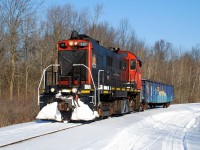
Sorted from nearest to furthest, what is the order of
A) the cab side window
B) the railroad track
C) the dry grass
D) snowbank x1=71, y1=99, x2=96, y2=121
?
the railroad track → snowbank x1=71, y1=99, x2=96, y2=121 → the dry grass → the cab side window

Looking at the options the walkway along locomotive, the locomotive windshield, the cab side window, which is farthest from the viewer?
the cab side window

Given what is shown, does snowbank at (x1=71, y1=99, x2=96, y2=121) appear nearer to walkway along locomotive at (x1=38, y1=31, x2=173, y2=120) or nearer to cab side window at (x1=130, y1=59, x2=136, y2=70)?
walkway along locomotive at (x1=38, y1=31, x2=173, y2=120)

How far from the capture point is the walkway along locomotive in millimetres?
12805

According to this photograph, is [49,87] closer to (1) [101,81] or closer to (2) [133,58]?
(1) [101,81]

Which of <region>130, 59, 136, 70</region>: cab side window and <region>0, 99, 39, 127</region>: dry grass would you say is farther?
<region>130, 59, 136, 70</region>: cab side window

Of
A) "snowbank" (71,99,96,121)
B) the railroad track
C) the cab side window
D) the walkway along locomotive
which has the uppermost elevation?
the cab side window

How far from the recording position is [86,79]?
44.9 ft

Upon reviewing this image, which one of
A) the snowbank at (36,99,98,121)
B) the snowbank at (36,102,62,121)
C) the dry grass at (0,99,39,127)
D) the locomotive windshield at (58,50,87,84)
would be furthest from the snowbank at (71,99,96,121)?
the dry grass at (0,99,39,127)

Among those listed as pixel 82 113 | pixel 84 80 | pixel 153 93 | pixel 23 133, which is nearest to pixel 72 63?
pixel 84 80

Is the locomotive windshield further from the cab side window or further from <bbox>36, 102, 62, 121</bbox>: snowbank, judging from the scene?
the cab side window

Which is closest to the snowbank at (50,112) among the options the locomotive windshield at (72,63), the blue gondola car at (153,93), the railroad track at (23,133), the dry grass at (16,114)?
the railroad track at (23,133)

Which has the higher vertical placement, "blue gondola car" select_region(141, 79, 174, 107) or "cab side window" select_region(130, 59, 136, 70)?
"cab side window" select_region(130, 59, 136, 70)

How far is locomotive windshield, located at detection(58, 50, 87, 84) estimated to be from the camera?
45.3 ft

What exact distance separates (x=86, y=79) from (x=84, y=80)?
0.11 meters
